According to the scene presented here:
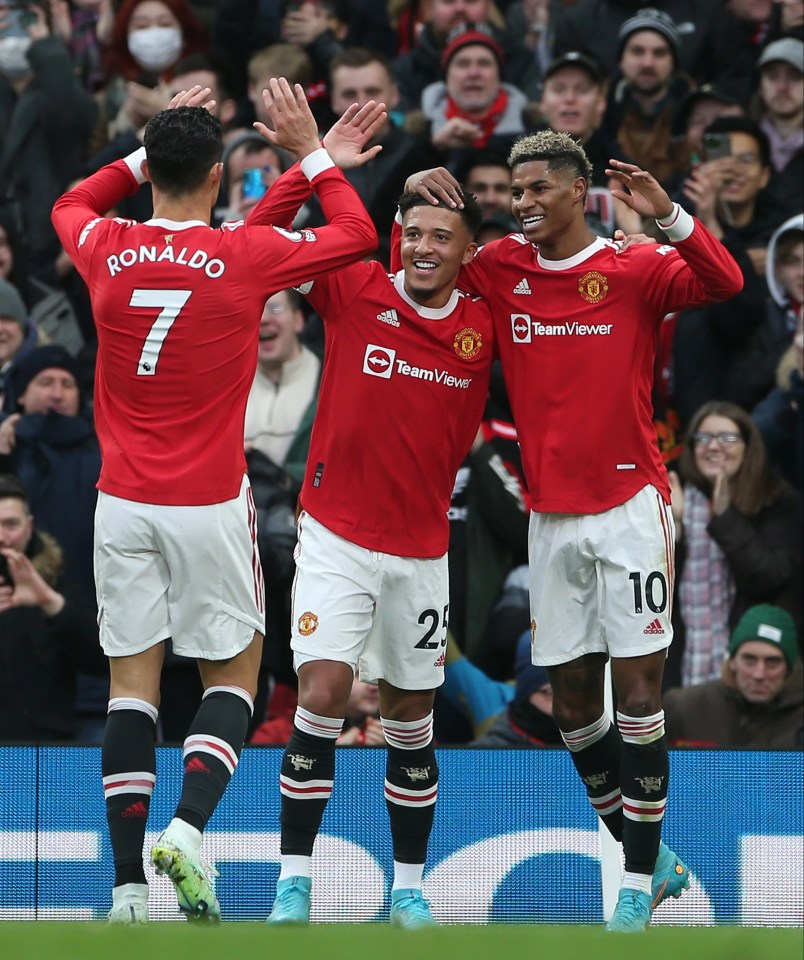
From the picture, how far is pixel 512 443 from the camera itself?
32.8 ft

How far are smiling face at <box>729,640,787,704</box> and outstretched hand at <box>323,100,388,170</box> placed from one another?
3.23 m

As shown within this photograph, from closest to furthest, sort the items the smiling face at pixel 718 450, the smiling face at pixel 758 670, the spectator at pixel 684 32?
the smiling face at pixel 758 670 → the smiling face at pixel 718 450 → the spectator at pixel 684 32

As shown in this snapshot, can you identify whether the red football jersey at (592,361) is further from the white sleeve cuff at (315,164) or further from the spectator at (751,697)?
the spectator at (751,697)

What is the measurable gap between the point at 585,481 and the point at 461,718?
2.63 metres

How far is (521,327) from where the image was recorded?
709 cm

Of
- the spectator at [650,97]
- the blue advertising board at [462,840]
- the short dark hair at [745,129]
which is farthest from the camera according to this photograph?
the spectator at [650,97]

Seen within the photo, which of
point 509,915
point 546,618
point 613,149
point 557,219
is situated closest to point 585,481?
point 546,618

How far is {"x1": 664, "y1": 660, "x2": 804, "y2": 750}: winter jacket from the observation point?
8828 mm

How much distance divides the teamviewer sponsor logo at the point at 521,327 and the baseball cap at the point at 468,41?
4.77 metres

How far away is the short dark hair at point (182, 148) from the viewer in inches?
251

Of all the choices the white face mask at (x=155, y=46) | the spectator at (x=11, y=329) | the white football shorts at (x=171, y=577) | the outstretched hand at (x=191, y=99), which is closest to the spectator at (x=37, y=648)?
the spectator at (x=11, y=329)

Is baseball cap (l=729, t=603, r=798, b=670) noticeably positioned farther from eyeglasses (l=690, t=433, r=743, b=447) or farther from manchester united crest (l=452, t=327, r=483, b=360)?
manchester united crest (l=452, t=327, r=483, b=360)

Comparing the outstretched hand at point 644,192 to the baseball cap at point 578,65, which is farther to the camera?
the baseball cap at point 578,65

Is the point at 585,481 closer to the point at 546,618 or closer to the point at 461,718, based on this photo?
the point at 546,618
